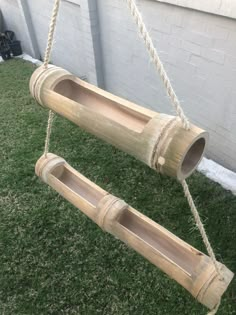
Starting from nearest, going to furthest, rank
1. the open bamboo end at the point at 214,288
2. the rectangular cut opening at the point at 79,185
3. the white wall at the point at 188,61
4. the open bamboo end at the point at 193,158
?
the open bamboo end at the point at 193,158
the open bamboo end at the point at 214,288
the rectangular cut opening at the point at 79,185
the white wall at the point at 188,61

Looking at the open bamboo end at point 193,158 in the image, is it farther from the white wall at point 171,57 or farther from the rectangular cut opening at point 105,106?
the white wall at point 171,57

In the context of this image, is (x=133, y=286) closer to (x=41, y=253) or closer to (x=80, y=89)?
(x=41, y=253)

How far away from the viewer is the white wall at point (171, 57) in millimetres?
2502

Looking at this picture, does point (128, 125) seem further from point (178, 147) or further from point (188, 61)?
point (188, 61)

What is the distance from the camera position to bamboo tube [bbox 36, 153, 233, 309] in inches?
49.8

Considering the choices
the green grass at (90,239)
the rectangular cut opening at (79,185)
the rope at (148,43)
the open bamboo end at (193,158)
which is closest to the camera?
the rope at (148,43)

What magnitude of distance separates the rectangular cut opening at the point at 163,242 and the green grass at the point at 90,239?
0.80 metres

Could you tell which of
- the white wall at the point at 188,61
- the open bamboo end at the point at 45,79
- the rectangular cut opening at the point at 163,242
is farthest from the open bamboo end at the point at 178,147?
the white wall at the point at 188,61

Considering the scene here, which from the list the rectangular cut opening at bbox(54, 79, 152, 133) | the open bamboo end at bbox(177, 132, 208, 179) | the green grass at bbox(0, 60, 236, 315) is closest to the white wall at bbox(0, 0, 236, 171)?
the green grass at bbox(0, 60, 236, 315)

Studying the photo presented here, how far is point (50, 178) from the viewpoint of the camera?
1757 millimetres

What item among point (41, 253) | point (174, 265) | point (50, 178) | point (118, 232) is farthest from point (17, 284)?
point (174, 265)

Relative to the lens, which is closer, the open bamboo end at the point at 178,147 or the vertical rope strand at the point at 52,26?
the open bamboo end at the point at 178,147

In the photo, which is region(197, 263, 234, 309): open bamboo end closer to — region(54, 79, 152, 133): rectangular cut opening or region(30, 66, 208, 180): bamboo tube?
region(30, 66, 208, 180): bamboo tube

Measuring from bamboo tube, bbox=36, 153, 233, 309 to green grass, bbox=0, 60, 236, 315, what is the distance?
0.80m
